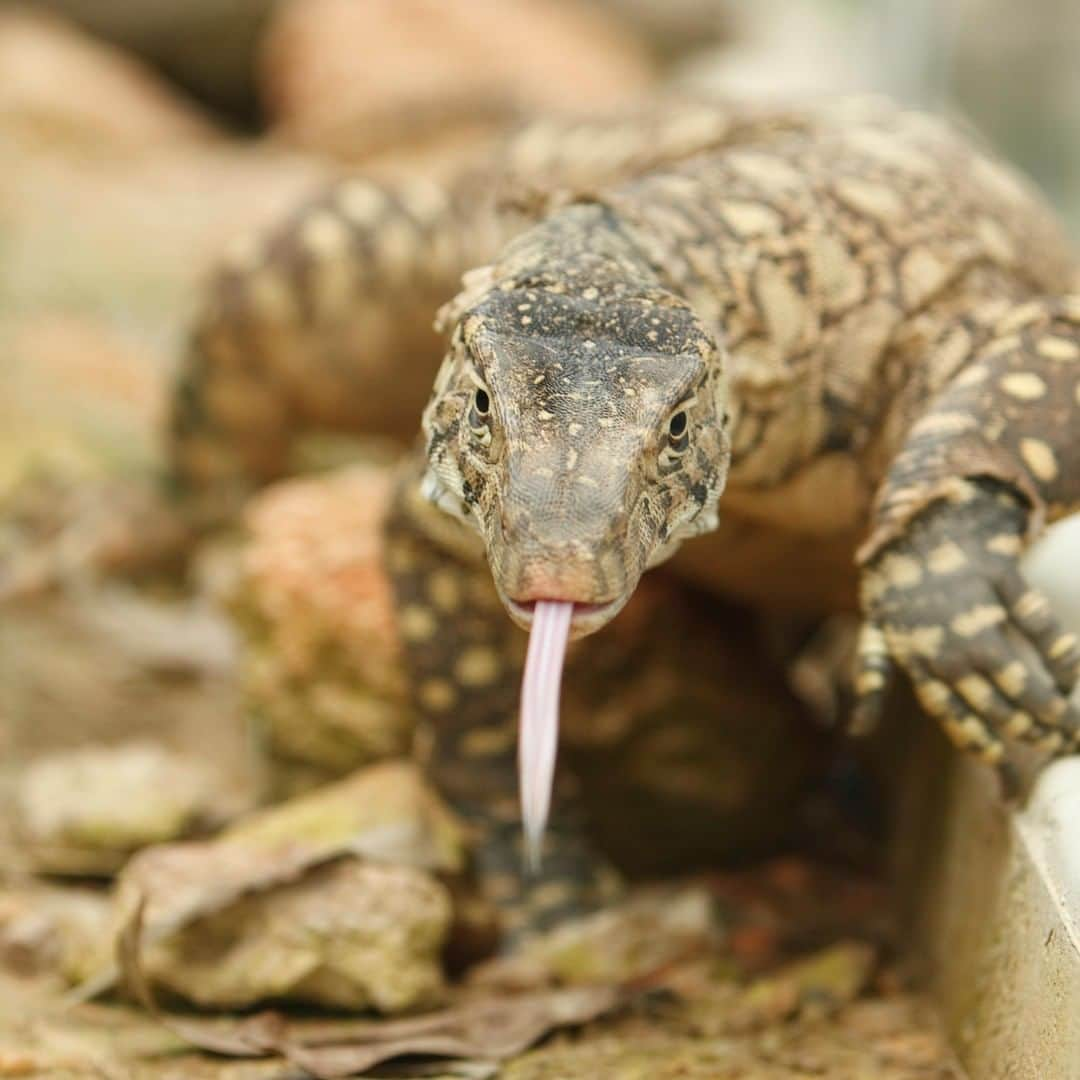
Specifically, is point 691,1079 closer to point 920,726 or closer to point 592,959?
point 592,959

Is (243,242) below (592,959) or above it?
above

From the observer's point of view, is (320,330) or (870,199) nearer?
(870,199)

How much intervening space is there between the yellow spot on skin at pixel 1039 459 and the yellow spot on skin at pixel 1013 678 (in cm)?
34

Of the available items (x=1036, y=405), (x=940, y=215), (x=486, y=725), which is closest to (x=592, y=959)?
(x=486, y=725)

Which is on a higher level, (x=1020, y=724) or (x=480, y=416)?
(x=480, y=416)

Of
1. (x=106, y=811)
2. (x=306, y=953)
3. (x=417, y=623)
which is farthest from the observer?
(x=106, y=811)

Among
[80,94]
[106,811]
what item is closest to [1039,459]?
[106,811]

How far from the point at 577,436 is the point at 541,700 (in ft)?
1.20

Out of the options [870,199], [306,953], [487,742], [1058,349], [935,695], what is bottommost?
[306,953]

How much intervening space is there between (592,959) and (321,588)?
118 cm

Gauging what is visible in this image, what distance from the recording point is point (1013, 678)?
8.16 feet

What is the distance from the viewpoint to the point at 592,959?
3287 millimetres

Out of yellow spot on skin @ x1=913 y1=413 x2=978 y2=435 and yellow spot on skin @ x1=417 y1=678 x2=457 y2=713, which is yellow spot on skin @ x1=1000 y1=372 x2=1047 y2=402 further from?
yellow spot on skin @ x1=417 y1=678 x2=457 y2=713

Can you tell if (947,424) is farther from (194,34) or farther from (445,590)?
(194,34)
